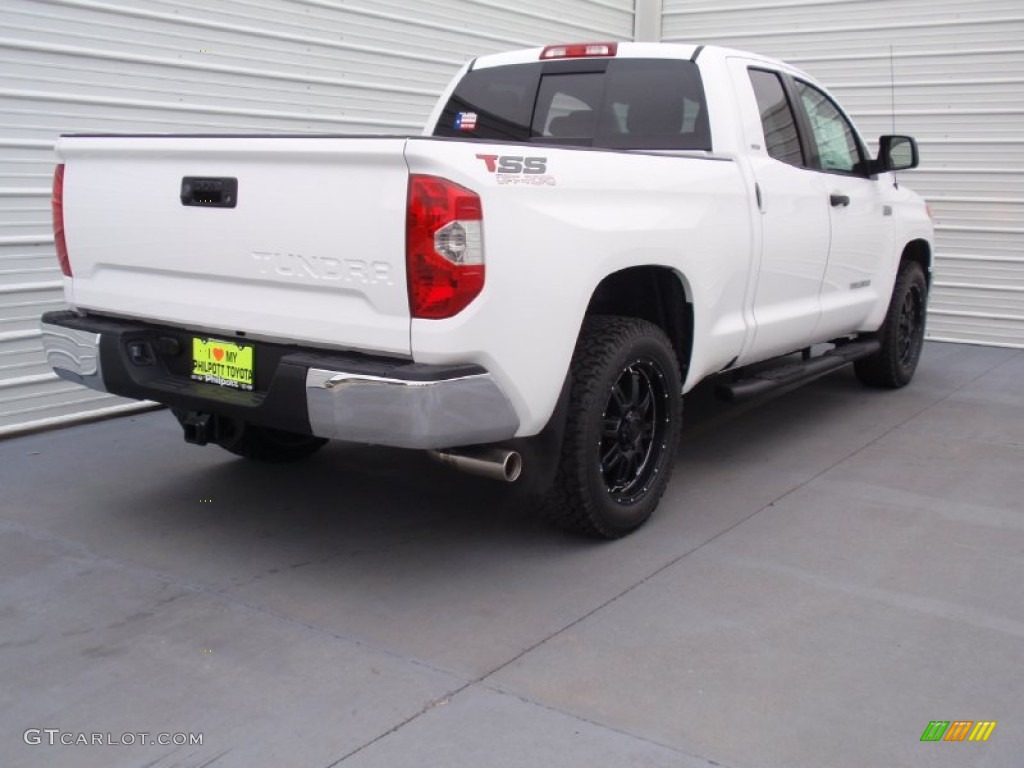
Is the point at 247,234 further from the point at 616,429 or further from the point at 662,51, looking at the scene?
the point at 662,51

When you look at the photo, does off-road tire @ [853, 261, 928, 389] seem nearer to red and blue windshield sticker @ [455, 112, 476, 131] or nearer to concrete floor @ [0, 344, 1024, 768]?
concrete floor @ [0, 344, 1024, 768]

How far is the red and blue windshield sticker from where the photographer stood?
18.0ft

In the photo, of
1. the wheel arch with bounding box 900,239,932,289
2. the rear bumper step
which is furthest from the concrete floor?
the wheel arch with bounding box 900,239,932,289

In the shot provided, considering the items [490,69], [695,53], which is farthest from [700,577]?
[490,69]

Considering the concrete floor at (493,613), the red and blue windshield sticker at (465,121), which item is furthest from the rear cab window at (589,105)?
the concrete floor at (493,613)

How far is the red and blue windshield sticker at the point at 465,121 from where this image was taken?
5.49 meters

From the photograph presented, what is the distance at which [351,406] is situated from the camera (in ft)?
10.9

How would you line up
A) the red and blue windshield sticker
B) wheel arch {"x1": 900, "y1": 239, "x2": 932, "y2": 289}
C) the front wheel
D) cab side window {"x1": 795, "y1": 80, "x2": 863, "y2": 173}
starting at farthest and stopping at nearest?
wheel arch {"x1": 900, "y1": 239, "x2": 932, "y2": 289}, cab side window {"x1": 795, "y1": 80, "x2": 863, "y2": 173}, the red and blue windshield sticker, the front wheel

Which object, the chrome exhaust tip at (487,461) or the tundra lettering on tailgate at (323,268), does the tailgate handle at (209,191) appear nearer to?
the tundra lettering on tailgate at (323,268)

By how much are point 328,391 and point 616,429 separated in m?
1.26

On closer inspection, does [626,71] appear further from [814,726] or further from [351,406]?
[814,726]

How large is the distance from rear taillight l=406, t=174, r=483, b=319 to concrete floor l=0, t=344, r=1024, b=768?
1.08 meters

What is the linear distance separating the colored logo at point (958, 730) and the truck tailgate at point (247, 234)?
1878 mm

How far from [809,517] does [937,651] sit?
1.29 m
